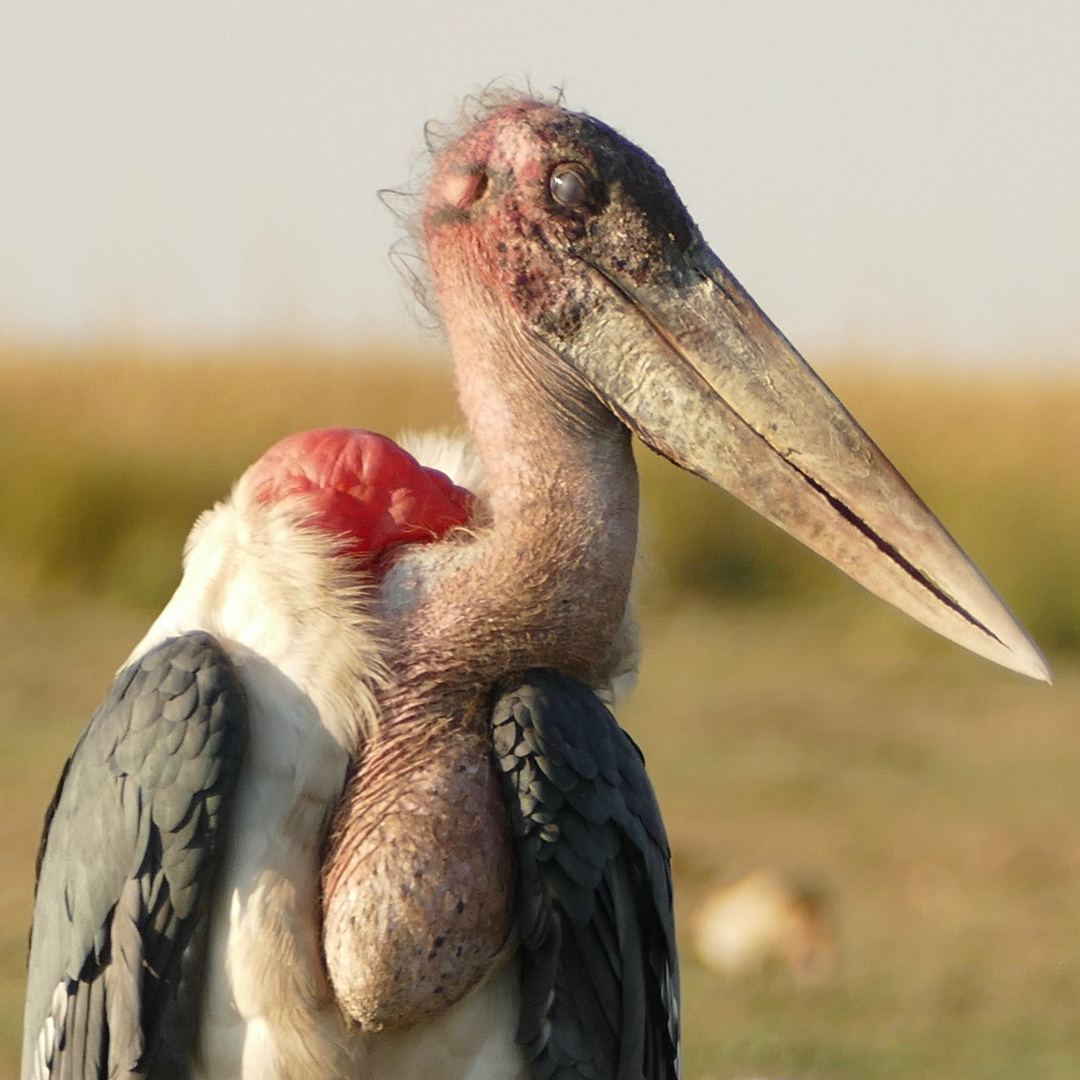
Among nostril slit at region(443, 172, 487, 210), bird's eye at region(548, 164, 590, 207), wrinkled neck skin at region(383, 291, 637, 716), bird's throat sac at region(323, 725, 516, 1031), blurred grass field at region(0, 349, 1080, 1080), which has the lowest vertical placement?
bird's throat sac at region(323, 725, 516, 1031)

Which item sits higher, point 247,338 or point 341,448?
point 247,338

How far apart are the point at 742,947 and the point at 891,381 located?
42.6ft

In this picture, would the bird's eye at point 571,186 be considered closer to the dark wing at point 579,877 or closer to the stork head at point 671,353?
the stork head at point 671,353

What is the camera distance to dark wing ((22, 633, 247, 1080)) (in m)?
3.05

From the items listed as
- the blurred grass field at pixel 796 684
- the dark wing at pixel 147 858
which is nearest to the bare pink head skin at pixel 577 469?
the dark wing at pixel 147 858

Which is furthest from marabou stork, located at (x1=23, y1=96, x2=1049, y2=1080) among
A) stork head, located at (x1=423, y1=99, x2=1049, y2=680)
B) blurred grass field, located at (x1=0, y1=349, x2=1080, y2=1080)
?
blurred grass field, located at (x1=0, y1=349, x2=1080, y2=1080)

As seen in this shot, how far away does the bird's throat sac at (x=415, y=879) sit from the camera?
10.1 feet

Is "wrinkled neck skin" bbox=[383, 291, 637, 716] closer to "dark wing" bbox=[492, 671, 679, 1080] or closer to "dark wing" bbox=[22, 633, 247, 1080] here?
"dark wing" bbox=[492, 671, 679, 1080]

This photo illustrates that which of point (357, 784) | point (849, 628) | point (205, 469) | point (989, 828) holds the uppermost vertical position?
point (205, 469)

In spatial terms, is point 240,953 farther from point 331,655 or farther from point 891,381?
point 891,381

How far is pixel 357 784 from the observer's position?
318 cm

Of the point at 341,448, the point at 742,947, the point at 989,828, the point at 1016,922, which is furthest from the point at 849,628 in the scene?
the point at 341,448

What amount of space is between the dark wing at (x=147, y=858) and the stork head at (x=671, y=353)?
0.78 meters

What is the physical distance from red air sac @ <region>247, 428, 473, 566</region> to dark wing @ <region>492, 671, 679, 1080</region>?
0.32m
